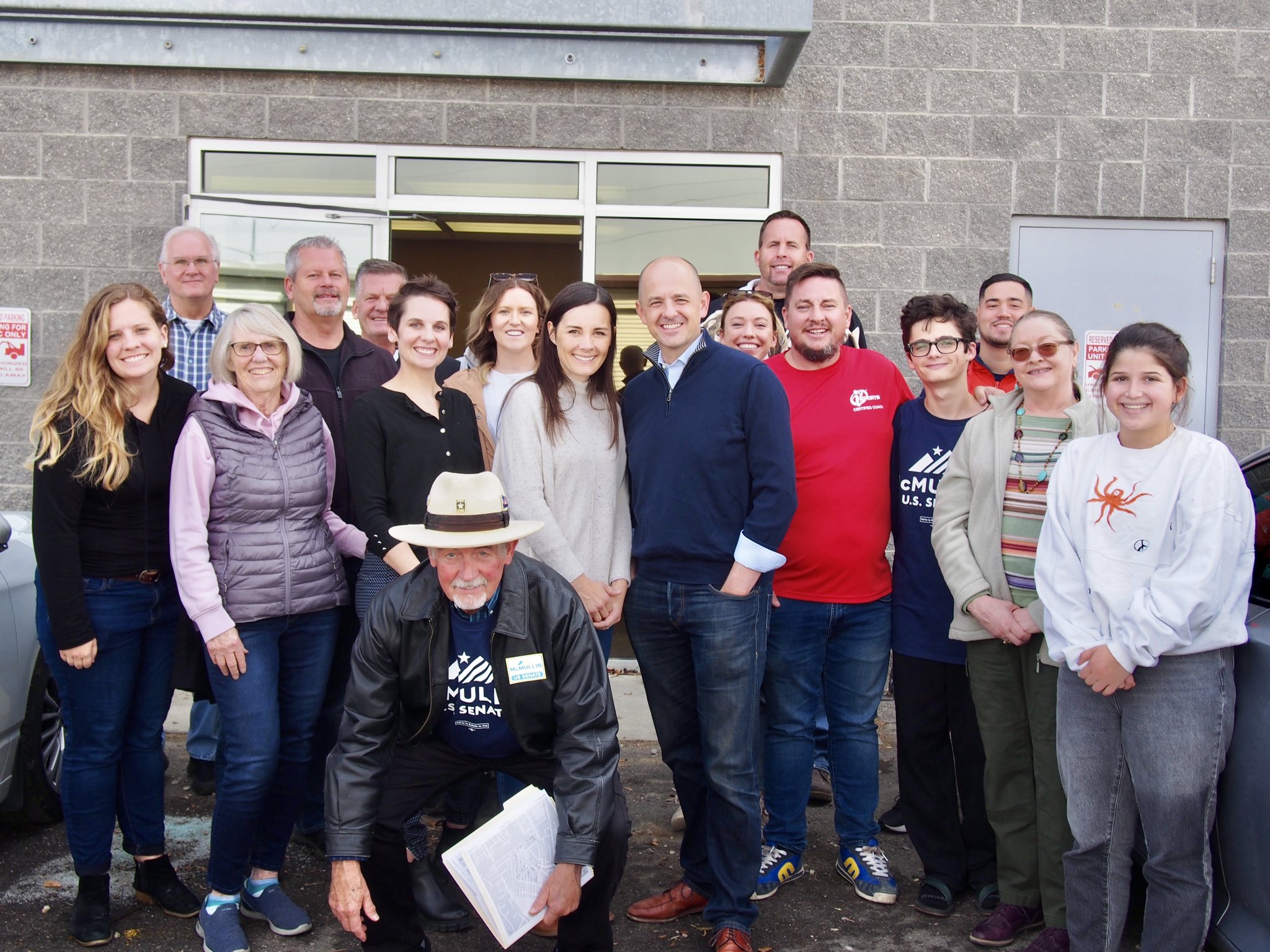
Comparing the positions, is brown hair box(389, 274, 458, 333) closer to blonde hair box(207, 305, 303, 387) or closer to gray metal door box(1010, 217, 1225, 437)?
blonde hair box(207, 305, 303, 387)

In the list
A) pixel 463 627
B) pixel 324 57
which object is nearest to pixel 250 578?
pixel 463 627

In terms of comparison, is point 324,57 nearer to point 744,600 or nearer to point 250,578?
point 250,578

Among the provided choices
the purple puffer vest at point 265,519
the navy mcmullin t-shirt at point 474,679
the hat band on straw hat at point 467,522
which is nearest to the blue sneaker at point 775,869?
the navy mcmullin t-shirt at point 474,679

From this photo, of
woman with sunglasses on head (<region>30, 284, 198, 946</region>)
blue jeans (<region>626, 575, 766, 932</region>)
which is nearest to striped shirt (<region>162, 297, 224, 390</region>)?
woman with sunglasses on head (<region>30, 284, 198, 946</region>)

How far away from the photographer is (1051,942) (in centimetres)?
332

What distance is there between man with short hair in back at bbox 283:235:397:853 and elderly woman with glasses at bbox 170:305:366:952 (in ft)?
0.81

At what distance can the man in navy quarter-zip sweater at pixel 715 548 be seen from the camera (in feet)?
11.0

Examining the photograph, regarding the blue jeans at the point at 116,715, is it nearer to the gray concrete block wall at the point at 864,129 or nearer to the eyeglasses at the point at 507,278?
the eyeglasses at the point at 507,278

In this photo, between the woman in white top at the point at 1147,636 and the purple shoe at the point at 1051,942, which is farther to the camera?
the purple shoe at the point at 1051,942

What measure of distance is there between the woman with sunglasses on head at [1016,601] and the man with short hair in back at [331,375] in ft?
6.73

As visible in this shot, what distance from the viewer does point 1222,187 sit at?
22.7 ft

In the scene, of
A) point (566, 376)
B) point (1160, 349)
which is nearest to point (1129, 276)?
point (1160, 349)

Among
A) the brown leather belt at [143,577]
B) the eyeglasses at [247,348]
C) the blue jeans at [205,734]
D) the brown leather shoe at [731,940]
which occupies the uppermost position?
the eyeglasses at [247,348]

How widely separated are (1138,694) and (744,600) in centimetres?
110
